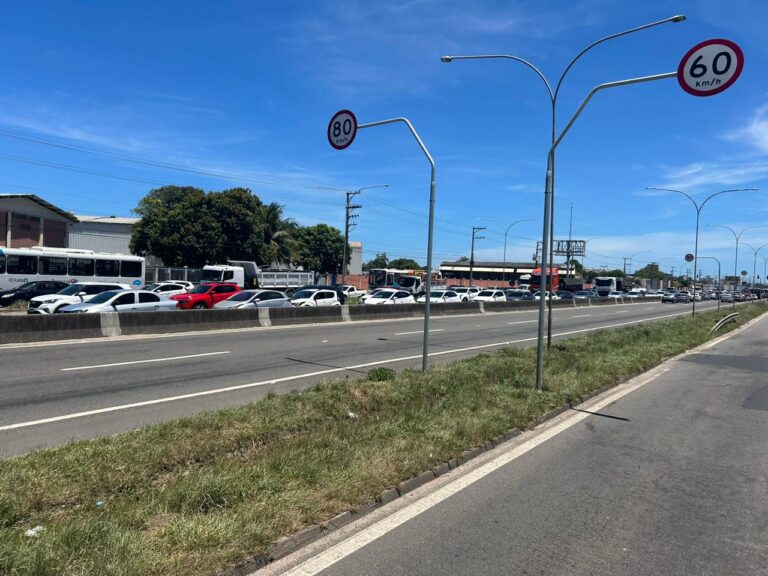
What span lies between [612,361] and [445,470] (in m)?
9.76

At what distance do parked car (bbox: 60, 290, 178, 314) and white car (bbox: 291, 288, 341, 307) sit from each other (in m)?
8.70

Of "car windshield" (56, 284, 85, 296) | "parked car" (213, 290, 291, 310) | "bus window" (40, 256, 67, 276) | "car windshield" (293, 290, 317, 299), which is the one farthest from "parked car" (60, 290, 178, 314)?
"bus window" (40, 256, 67, 276)

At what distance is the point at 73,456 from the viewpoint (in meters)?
5.60

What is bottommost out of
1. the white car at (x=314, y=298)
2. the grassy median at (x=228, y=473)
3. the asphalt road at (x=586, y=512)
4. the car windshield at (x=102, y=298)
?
the asphalt road at (x=586, y=512)

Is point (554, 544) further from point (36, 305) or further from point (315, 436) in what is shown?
point (36, 305)

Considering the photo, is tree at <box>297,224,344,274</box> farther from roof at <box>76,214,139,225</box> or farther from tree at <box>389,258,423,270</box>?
tree at <box>389,258,423,270</box>

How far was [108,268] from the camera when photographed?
37188 mm

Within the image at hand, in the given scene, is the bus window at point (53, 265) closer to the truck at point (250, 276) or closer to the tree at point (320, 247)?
the truck at point (250, 276)

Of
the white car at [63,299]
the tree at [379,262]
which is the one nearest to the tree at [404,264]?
the tree at [379,262]

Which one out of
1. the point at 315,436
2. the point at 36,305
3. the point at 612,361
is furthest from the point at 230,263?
the point at 315,436

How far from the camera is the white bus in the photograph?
33.3 meters

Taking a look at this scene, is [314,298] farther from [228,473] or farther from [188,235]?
[188,235]

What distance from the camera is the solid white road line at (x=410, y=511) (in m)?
4.12

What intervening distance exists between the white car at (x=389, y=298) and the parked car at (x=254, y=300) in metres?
10.2
